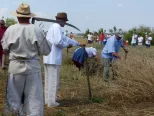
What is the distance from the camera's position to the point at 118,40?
9.86 metres

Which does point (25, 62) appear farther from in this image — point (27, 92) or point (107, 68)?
point (107, 68)

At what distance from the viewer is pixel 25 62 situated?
4.99 metres

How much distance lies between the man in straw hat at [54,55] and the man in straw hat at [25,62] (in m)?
1.32

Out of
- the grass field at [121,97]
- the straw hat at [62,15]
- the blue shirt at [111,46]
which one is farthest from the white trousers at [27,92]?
the blue shirt at [111,46]

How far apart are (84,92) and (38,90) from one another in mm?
3413

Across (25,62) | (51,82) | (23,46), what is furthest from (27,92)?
(51,82)

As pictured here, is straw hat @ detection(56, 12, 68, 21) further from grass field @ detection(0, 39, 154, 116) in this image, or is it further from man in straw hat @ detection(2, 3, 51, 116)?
man in straw hat @ detection(2, 3, 51, 116)

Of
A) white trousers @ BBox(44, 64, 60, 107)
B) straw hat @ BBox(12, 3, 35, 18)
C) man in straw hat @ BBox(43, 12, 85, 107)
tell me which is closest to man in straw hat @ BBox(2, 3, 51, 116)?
straw hat @ BBox(12, 3, 35, 18)

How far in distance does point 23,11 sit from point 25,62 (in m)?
0.72

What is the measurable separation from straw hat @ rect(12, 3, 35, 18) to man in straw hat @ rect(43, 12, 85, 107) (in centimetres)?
135

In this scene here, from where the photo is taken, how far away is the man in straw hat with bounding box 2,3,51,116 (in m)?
4.93

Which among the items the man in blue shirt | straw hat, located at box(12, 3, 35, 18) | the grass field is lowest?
the grass field

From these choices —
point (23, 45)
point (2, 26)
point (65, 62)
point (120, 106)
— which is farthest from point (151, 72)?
point (65, 62)

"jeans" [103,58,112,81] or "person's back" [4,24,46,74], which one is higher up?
"person's back" [4,24,46,74]
